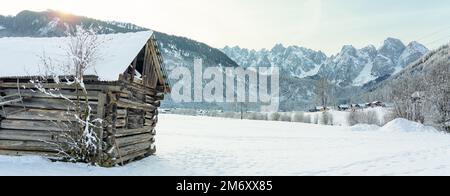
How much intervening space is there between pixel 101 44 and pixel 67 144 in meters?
3.93

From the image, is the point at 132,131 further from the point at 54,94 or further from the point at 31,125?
the point at 31,125

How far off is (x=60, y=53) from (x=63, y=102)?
2.24 metres

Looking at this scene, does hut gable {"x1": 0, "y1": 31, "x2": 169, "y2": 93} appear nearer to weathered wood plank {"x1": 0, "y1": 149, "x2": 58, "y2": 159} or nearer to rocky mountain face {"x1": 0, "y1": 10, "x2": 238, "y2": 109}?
weathered wood plank {"x1": 0, "y1": 149, "x2": 58, "y2": 159}

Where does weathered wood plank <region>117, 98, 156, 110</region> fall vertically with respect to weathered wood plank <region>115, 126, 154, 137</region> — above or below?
above

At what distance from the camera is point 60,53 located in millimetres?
15109

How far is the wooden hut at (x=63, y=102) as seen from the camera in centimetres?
1342

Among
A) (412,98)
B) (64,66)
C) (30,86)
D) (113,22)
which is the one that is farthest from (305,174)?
(113,22)

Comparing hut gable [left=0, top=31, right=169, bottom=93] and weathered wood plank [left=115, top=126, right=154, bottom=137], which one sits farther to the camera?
weathered wood plank [left=115, top=126, right=154, bottom=137]

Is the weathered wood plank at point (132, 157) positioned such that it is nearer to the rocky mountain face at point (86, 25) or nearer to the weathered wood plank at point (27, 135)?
the weathered wood plank at point (27, 135)

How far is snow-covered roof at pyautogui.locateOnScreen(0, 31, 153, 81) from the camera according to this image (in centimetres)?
1369

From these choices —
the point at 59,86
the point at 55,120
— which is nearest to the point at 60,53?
the point at 59,86

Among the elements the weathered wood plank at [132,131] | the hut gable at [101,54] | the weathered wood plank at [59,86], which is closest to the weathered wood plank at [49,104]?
the weathered wood plank at [59,86]

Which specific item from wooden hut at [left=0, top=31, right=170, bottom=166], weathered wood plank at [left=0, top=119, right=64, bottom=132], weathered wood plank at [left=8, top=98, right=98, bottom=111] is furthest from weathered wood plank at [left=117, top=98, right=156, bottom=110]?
weathered wood plank at [left=0, top=119, right=64, bottom=132]
